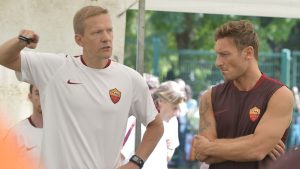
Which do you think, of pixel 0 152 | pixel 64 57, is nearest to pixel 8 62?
pixel 64 57

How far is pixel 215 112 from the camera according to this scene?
3.50m

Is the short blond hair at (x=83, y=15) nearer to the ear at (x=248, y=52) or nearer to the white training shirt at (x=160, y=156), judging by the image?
the ear at (x=248, y=52)

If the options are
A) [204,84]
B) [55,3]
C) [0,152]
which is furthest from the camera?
[204,84]

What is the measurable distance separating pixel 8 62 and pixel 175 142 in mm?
3589

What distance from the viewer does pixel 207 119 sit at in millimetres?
3525

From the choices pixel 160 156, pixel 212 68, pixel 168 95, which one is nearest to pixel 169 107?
pixel 168 95

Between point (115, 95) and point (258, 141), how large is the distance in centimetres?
75

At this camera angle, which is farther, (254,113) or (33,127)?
(33,127)

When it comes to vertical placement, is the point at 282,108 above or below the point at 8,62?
below

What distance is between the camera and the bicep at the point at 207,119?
348 cm

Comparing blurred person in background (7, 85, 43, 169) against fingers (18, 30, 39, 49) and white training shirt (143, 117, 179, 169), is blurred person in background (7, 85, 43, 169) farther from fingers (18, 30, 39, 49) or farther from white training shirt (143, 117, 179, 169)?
white training shirt (143, 117, 179, 169)

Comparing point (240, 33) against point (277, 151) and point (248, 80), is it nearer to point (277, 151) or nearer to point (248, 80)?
point (248, 80)

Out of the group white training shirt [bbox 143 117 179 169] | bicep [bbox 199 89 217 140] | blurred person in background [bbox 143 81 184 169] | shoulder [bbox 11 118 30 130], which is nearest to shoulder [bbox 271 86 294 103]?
bicep [bbox 199 89 217 140]

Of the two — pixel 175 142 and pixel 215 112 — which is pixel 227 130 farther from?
pixel 175 142
